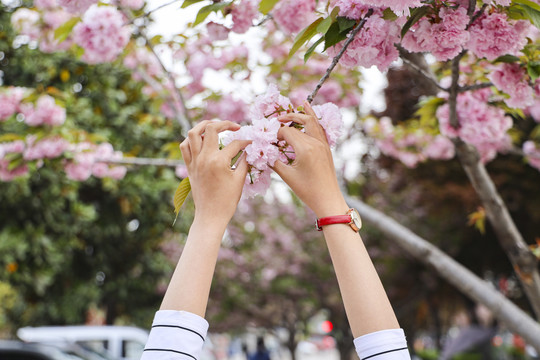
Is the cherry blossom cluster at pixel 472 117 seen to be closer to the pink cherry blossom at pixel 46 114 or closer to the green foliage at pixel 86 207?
the pink cherry blossom at pixel 46 114

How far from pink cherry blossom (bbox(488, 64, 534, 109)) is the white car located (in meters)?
8.40

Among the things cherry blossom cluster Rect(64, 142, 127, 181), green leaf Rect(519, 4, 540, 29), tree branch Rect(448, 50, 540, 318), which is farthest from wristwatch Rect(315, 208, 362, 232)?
cherry blossom cluster Rect(64, 142, 127, 181)

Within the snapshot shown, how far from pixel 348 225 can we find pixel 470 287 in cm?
181

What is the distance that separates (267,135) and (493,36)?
96cm

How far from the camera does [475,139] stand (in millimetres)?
2500

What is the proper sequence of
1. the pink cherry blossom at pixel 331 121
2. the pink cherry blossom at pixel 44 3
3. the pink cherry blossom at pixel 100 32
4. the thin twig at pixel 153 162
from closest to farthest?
the pink cherry blossom at pixel 331 121 < the pink cherry blossom at pixel 100 32 < the thin twig at pixel 153 162 < the pink cherry blossom at pixel 44 3

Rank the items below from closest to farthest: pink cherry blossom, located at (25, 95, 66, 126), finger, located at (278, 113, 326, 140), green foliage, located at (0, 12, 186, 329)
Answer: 1. finger, located at (278, 113, 326, 140)
2. pink cherry blossom, located at (25, 95, 66, 126)
3. green foliage, located at (0, 12, 186, 329)

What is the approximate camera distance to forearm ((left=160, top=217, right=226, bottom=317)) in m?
0.87

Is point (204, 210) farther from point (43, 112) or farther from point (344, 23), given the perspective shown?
point (43, 112)

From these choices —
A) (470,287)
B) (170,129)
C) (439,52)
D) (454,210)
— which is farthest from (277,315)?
(439,52)

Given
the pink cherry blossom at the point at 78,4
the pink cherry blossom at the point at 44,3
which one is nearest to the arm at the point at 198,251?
the pink cherry blossom at the point at 78,4

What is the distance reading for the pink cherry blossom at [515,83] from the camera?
6.28 feet

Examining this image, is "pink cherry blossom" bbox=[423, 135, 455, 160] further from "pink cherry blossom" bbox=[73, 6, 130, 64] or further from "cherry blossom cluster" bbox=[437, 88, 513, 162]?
"pink cherry blossom" bbox=[73, 6, 130, 64]

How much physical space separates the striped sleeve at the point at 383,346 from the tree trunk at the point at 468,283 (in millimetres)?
1734
